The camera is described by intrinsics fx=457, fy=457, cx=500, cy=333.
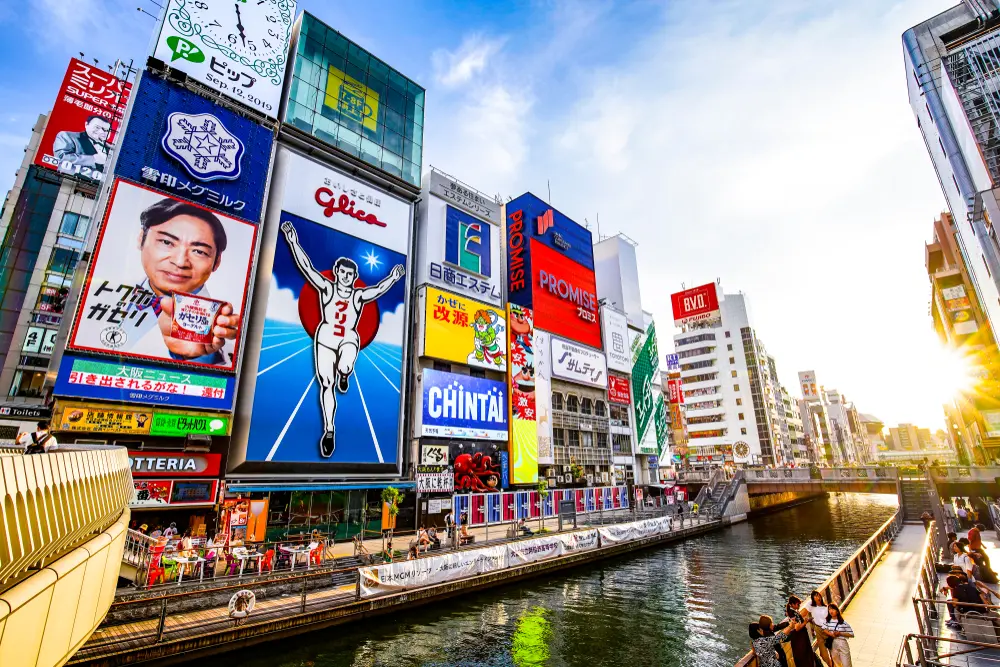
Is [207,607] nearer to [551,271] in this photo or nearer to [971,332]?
[551,271]

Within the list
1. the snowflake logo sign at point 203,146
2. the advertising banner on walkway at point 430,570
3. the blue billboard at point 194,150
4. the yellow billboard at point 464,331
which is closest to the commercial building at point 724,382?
the yellow billboard at point 464,331

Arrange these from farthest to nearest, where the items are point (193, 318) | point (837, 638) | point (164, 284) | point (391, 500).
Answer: point (391, 500) < point (193, 318) < point (164, 284) < point (837, 638)

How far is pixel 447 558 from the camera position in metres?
21.1

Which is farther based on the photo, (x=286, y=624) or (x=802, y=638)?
(x=286, y=624)

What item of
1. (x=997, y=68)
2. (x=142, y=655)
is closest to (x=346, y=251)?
(x=142, y=655)

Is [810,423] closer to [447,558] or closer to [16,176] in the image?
[447,558]

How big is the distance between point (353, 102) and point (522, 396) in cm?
3238

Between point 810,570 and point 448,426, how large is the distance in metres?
26.6

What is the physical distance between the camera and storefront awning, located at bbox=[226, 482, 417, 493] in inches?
1078

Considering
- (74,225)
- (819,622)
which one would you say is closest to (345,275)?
(74,225)

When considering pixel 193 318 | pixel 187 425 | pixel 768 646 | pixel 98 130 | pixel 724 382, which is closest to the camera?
pixel 768 646

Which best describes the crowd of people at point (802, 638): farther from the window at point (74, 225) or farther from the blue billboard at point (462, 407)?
the window at point (74, 225)

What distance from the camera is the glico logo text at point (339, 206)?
3638 cm

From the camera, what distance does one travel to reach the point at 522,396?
47844 mm
